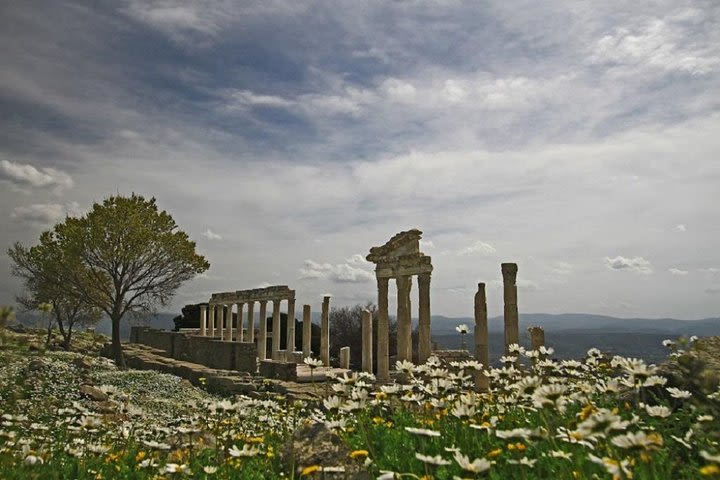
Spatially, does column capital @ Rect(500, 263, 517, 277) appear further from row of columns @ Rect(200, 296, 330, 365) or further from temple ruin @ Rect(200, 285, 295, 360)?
temple ruin @ Rect(200, 285, 295, 360)

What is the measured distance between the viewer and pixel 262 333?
39219mm

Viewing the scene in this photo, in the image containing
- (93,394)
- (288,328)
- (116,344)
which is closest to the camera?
(93,394)

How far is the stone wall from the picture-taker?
29.9 meters

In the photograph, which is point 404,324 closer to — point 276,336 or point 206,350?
point 206,350

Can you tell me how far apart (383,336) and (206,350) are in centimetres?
1187

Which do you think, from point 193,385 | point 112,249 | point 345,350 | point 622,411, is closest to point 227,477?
point 622,411

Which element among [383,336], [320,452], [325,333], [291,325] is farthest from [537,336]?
[291,325]

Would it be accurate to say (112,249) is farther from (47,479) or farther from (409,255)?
(47,479)

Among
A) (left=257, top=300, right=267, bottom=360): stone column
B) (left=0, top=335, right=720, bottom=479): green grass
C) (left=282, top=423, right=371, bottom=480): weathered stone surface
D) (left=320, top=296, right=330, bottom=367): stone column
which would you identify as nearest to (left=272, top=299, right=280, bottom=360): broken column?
(left=257, top=300, right=267, bottom=360): stone column

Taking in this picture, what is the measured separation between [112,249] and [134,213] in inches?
101

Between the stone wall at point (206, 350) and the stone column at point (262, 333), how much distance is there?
14.2 ft

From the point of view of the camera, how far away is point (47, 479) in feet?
20.6

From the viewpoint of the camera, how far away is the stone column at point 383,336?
27328 millimetres

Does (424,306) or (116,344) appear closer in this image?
(424,306)
